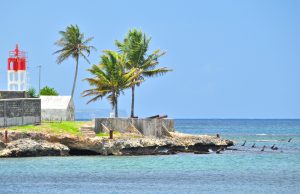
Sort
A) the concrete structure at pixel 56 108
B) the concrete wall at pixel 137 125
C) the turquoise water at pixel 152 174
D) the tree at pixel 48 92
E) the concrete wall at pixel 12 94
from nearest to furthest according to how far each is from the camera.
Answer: the turquoise water at pixel 152 174 < the concrete wall at pixel 137 125 < the concrete wall at pixel 12 94 < the concrete structure at pixel 56 108 < the tree at pixel 48 92

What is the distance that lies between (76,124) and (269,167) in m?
20.2

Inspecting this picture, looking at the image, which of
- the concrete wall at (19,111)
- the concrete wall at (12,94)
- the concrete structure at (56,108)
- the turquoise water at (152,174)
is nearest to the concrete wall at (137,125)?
the turquoise water at (152,174)

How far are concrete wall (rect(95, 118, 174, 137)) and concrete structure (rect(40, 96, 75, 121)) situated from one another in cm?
1383

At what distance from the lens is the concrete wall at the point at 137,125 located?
71125mm

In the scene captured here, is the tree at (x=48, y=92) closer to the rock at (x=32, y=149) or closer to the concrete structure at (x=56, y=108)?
the concrete structure at (x=56, y=108)

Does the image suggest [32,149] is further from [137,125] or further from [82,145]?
[137,125]

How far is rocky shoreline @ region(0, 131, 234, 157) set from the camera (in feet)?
209

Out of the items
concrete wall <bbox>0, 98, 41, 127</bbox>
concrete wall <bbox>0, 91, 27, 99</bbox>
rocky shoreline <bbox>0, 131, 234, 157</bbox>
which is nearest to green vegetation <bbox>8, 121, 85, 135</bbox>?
concrete wall <bbox>0, 98, 41, 127</bbox>

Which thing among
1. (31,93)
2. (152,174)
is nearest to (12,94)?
(31,93)

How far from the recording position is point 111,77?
3022 inches

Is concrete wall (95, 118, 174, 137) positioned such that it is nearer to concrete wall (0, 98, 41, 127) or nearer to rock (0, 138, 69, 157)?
concrete wall (0, 98, 41, 127)

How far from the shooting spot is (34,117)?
237ft

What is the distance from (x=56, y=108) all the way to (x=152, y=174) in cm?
3191

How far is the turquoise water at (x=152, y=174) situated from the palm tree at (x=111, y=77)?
34.7ft
